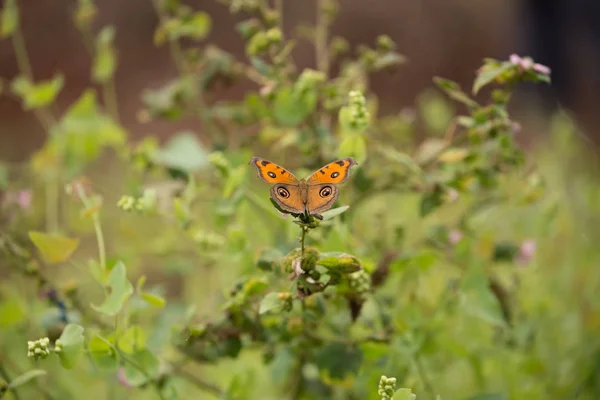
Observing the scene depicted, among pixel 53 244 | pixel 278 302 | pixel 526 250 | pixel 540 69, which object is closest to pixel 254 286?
pixel 278 302

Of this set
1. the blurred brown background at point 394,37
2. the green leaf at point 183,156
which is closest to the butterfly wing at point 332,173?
the green leaf at point 183,156

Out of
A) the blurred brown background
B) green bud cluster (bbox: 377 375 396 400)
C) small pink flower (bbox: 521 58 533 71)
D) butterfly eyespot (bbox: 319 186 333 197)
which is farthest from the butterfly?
the blurred brown background

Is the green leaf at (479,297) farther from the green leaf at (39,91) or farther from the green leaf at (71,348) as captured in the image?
the green leaf at (39,91)

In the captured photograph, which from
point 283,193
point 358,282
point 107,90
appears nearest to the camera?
point 283,193

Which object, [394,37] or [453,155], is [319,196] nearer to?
[453,155]

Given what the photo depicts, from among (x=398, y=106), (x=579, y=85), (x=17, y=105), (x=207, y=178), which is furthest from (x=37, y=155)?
(x=579, y=85)

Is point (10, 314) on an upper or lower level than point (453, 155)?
lower
